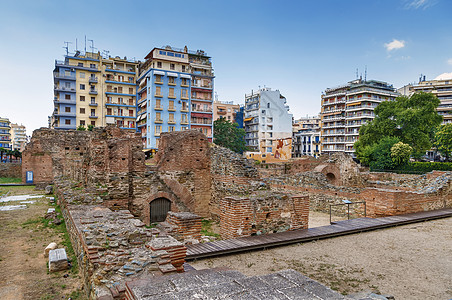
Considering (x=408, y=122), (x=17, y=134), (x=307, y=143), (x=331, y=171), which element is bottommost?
(x=331, y=171)

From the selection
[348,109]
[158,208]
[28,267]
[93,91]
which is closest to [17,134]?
[93,91]

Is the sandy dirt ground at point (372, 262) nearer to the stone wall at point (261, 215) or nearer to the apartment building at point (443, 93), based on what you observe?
the stone wall at point (261, 215)

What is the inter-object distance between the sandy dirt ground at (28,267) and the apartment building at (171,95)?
29719 millimetres

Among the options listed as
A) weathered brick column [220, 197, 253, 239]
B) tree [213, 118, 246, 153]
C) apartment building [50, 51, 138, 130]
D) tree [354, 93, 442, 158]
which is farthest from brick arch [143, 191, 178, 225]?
tree [213, 118, 246, 153]

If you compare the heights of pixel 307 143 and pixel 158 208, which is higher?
pixel 307 143

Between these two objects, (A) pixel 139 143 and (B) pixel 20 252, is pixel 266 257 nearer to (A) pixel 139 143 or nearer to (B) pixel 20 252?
(B) pixel 20 252

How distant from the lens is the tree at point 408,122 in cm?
3300

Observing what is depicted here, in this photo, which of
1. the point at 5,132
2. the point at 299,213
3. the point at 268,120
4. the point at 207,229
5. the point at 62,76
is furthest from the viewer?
the point at 5,132

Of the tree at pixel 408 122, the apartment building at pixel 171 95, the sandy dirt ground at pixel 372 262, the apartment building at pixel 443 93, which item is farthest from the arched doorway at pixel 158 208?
the apartment building at pixel 443 93

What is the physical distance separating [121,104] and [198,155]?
1488 inches

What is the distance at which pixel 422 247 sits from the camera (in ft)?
21.4

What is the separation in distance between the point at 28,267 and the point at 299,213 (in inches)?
248

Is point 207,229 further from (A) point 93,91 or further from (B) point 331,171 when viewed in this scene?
→ (A) point 93,91

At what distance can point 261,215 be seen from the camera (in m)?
7.18
